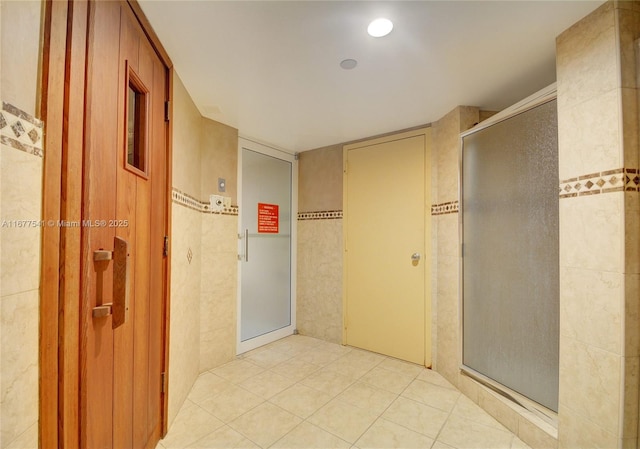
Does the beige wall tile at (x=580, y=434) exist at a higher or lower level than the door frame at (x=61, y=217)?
lower

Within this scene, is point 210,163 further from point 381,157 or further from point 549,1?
point 549,1

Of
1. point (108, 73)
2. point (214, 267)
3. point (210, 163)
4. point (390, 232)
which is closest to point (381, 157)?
point (390, 232)

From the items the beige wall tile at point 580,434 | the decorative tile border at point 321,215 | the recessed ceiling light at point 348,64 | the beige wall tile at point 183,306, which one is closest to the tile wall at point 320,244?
the decorative tile border at point 321,215

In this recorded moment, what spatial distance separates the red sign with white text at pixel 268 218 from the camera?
2.94 meters

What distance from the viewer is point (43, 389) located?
2.36ft

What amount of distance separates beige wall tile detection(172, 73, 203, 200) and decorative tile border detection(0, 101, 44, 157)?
1.00 meters

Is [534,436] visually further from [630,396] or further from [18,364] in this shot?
[18,364]

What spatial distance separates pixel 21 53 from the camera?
663 mm

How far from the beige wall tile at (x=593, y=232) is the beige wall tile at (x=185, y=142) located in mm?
2104

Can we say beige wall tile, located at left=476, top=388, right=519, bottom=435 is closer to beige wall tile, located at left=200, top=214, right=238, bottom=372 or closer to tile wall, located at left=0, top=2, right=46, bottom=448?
beige wall tile, located at left=200, top=214, right=238, bottom=372

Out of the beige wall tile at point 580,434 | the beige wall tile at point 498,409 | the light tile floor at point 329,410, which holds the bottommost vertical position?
the light tile floor at point 329,410

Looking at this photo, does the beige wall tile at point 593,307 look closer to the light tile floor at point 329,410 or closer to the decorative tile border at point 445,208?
the light tile floor at point 329,410

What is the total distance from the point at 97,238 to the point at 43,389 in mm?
441

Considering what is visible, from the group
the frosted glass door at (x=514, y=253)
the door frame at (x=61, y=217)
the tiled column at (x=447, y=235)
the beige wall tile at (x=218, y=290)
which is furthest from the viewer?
the beige wall tile at (x=218, y=290)
